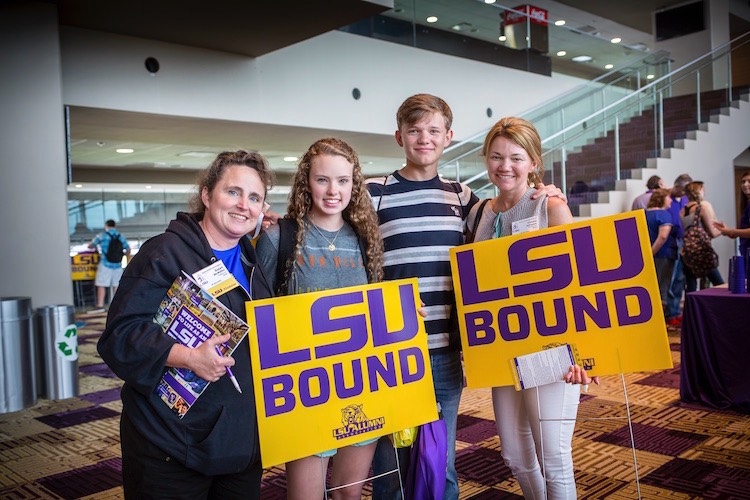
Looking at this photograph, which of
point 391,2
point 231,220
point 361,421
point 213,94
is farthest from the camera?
point 213,94

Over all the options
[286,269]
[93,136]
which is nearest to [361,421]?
[286,269]

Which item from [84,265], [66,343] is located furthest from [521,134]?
[84,265]

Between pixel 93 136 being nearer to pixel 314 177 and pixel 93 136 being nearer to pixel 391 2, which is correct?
pixel 391 2

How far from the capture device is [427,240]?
6.88 ft

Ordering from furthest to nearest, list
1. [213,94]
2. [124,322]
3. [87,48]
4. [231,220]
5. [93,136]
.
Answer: [93,136] < [213,94] < [87,48] < [231,220] < [124,322]

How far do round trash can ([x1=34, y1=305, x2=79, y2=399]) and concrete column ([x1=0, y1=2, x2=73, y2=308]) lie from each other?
1.15 ft

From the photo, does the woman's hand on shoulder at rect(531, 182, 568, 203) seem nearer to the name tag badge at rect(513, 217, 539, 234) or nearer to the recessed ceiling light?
the name tag badge at rect(513, 217, 539, 234)

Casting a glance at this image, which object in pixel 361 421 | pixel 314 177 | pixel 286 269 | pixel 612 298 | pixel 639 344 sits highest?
pixel 314 177

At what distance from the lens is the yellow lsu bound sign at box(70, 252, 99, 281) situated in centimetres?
1199

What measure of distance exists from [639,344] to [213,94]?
614 centimetres

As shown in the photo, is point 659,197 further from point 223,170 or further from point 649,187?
point 223,170

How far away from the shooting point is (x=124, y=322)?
1.45m

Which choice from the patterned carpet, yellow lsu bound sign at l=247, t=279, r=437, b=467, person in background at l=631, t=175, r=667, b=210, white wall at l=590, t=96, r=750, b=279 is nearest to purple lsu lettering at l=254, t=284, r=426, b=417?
yellow lsu bound sign at l=247, t=279, r=437, b=467

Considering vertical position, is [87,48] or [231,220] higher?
[87,48]
